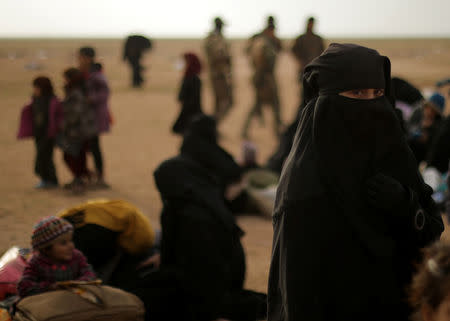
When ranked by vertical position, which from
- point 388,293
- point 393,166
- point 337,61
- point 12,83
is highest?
point 337,61

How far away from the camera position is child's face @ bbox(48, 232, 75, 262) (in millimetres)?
3180

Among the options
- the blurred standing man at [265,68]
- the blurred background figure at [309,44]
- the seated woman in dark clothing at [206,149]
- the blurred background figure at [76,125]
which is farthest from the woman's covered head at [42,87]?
the blurred background figure at [309,44]

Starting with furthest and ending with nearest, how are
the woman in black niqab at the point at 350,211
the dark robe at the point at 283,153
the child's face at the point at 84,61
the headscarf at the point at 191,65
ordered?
the headscarf at the point at 191,65
the child's face at the point at 84,61
the dark robe at the point at 283,153
the woman in black niqab at the point at 350,211

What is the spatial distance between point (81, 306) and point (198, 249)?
34.7 inches

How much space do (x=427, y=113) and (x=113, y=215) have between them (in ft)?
15.0

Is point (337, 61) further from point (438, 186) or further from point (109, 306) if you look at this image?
point (438, 186)

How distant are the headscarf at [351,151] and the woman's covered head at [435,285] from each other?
314 mm

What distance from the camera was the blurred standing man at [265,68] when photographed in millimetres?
11013

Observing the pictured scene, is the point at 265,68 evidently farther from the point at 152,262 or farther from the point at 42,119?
the point at 152,262

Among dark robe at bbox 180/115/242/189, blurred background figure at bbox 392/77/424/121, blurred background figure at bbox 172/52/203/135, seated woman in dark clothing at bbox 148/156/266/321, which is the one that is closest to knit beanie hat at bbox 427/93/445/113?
blurred background figure at bbox 392/77/424/121

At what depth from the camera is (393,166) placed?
7.38ft

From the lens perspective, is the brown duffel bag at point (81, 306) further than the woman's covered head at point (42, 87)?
No

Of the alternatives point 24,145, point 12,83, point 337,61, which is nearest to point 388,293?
point 337,61

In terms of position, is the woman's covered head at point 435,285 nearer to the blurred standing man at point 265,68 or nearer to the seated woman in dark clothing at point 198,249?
the seated woman in dark clothing at point 198,249
